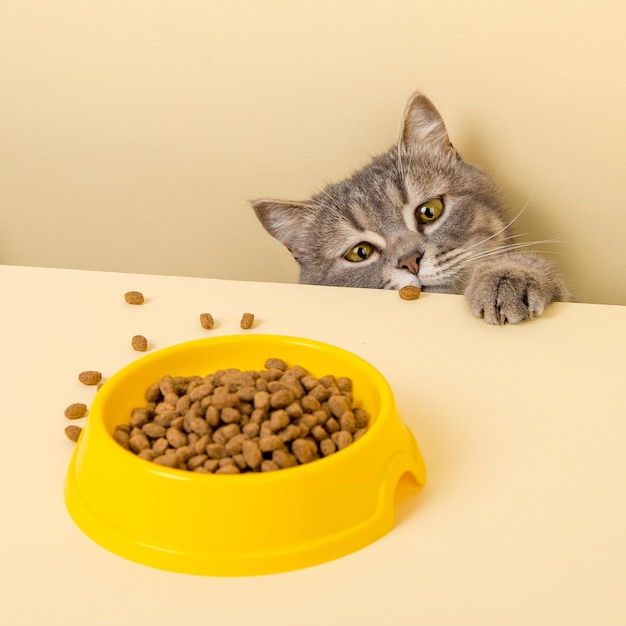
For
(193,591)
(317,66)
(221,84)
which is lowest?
(193,591)

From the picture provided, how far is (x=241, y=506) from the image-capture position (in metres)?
0.74

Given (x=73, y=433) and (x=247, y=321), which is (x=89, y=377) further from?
(x=247, y=321)

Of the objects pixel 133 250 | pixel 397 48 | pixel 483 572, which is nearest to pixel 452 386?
pixel 483 572

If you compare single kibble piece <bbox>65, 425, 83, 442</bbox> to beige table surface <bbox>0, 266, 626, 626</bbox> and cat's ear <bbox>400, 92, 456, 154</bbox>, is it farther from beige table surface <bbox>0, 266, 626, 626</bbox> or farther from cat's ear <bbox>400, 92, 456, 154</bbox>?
cat's ear <bbox>400, 92, 456, 154</bbox>

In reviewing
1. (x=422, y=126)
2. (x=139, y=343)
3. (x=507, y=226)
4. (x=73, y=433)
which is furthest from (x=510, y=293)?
(x=73, y=433)

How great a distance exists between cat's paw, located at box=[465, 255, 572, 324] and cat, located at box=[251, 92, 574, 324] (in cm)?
7

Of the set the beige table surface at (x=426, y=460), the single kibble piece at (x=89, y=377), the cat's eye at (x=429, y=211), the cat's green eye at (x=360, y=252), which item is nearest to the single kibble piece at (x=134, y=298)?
the beige table surface at (x=426, y=460)

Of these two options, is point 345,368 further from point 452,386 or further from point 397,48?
point 397,48

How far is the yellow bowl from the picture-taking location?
74cm

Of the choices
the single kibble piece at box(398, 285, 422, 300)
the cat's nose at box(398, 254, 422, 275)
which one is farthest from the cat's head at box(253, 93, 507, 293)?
the single kibble piece at box(398, 285, 422, 300)

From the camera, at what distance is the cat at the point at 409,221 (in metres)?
1.49

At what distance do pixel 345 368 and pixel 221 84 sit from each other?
Answer: 97 cm

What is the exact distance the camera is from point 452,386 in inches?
41.8

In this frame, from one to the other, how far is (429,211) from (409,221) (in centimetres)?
5
